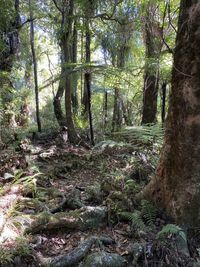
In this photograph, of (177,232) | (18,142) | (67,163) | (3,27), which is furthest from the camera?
(3,27)

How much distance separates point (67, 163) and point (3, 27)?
4.92 m

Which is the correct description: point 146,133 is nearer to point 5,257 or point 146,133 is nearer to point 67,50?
point 5,257

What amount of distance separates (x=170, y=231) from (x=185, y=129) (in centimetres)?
112

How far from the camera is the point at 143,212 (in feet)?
10.7

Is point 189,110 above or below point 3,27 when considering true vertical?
below

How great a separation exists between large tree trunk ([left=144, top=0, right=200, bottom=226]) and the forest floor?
0.28 m

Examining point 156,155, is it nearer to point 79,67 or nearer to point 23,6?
point 79,67

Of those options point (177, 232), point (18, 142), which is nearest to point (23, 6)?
point (18, 142)

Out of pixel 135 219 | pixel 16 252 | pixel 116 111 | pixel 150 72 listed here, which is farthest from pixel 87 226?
pixel 116 111

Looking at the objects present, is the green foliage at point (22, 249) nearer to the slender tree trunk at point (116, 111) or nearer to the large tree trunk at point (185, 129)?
the large tree trunk at point (185, 129)

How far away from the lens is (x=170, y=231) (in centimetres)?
274

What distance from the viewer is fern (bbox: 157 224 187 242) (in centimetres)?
268

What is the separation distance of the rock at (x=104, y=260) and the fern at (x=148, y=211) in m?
0.70

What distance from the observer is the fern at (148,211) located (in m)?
3.17
